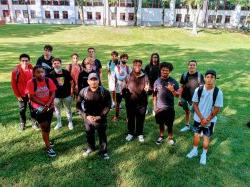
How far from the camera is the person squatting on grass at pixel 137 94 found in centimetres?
701

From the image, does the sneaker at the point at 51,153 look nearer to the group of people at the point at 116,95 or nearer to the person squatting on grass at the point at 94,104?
the group of people at the point at 116,95

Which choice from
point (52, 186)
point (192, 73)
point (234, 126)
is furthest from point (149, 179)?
point (234, 126)

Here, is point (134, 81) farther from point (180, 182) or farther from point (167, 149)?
point (180, 182)

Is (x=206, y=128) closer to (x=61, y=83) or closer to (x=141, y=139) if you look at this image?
(x=141, y=139)

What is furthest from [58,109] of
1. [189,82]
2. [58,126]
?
[189,82]

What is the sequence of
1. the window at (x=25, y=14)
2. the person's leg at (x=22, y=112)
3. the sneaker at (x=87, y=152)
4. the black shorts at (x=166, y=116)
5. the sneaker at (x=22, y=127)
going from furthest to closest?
the window at (x=25, y=14)
the sneaker at (x=22, y=127)
the person's leg at (x=22, y=112)
the black shorts at (x=166, y=116)
the sneaker at (x=87, y=152)

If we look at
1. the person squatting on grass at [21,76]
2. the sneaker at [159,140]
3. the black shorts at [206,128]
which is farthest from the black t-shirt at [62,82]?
the black shorts at [206,128]

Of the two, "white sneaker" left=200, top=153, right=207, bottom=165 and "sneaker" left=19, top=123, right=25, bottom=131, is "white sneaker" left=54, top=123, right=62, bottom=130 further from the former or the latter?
"white sneaker" left=200, top=153, right=207, bottom=165

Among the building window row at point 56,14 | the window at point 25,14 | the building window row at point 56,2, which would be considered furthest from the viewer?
the window at point 25,14

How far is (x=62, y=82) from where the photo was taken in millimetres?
7391

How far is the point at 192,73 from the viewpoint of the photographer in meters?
7.53

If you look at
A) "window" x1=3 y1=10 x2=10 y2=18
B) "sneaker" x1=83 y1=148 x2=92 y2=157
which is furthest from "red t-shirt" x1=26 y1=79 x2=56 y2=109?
"window" x1=3 y1=10 x2=10 y2=18

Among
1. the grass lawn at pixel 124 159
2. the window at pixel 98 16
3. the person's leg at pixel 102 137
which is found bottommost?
the grass lawn at pixel 124 159

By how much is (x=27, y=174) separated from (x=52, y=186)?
29.9 inches
